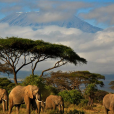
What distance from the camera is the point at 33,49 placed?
28.3 m

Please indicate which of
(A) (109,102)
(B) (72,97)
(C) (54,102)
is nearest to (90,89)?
(B) (72,97)

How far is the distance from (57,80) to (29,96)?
89.9 feet

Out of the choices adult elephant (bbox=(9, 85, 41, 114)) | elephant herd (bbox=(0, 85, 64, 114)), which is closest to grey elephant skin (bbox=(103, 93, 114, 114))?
elephant herd (bbox=(0, 85, 64, 114))

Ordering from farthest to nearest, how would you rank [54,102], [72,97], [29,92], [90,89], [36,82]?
1. [90,89]
2. [72,97]
3. [36,82]
4. [54,102]
5. [29,92]

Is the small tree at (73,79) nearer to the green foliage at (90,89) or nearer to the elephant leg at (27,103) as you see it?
the green foliage at (90,89)

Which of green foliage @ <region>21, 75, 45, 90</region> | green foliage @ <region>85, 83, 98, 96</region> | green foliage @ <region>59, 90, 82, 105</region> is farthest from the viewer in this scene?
green foliage @ <region>85, 83, 98, 96</region>

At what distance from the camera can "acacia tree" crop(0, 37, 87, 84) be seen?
92.3ft

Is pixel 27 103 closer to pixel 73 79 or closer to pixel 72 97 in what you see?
pixel 72 97

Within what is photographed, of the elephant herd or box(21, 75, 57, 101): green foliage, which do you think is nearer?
the elephant herd

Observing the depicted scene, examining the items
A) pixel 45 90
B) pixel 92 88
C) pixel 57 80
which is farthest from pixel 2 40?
pixel 57 80

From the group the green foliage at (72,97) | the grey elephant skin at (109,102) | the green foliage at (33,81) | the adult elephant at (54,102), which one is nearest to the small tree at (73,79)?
the green foliage at (72,97)

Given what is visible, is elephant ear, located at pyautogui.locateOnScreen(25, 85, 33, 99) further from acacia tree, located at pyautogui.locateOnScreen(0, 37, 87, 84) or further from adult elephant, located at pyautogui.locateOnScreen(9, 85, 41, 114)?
acacia tree, located at pyautogui.locateOnScreen(0, 37, 87, 84)

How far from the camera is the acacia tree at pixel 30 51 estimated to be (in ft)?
92.3

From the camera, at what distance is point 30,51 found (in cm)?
2878
